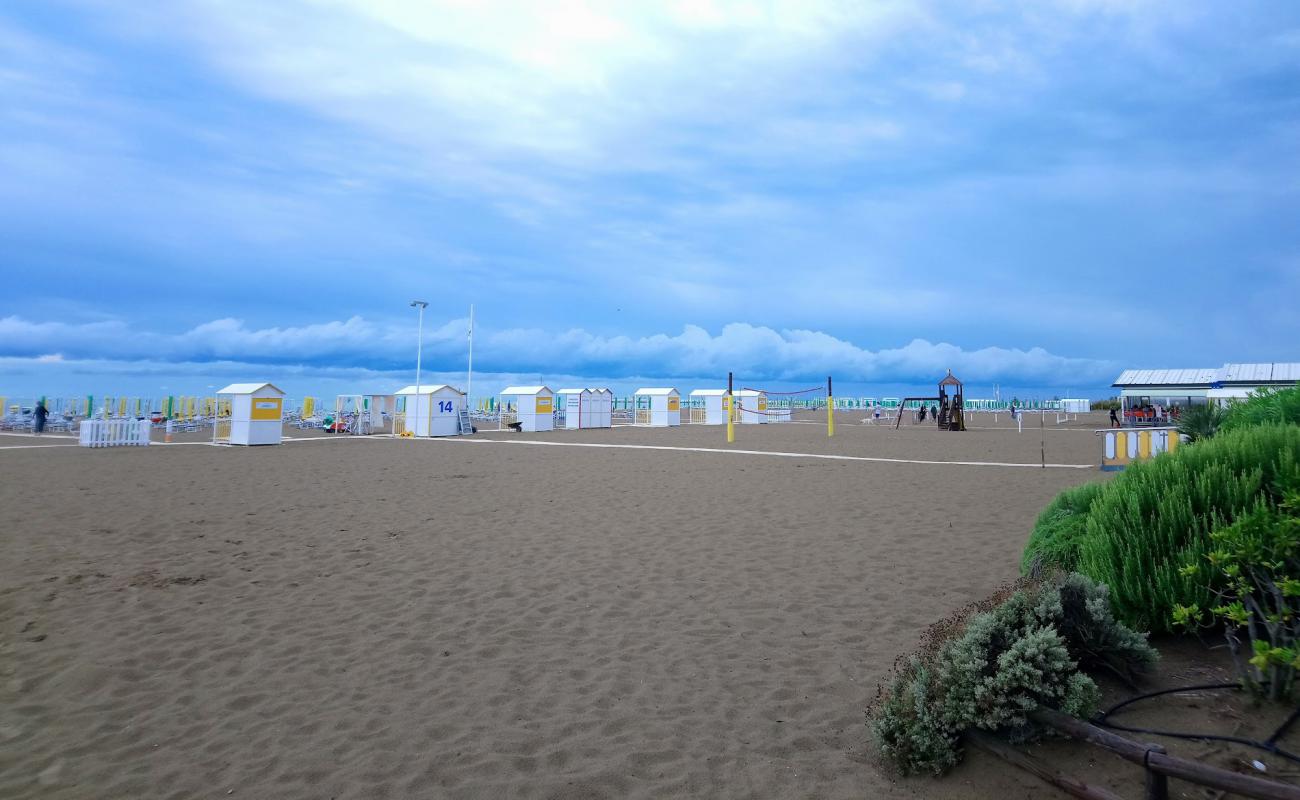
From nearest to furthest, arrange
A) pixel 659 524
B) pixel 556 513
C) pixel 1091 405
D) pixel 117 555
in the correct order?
pixel 117 555, pixel 659 524, pixel 556 513, pixel 1091 405

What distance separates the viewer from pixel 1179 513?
135 inches

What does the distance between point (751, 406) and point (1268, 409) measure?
43825 millimetres

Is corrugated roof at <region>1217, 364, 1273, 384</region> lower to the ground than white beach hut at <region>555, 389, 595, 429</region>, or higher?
higher

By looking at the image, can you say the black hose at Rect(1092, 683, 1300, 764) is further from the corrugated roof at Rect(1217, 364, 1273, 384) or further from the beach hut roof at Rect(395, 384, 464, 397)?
the corrugated roof at Rect(1217, 364, 1273, 384)

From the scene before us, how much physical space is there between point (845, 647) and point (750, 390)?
43.6 metres

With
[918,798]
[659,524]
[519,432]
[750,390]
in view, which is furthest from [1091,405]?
[918,798]

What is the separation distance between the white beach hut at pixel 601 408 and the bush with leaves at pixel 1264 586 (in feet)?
119

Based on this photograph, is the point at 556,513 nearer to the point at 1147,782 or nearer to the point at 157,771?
the point at 157,771

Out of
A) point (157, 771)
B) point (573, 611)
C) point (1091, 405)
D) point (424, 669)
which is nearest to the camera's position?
point (157, 771)

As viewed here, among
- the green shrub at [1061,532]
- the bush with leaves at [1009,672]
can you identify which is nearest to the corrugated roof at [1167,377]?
the green shrub at [1061,532]

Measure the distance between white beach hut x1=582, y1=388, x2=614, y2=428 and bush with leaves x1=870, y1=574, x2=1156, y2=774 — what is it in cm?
3592

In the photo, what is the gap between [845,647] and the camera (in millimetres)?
4953

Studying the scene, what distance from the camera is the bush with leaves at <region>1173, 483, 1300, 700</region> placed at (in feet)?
8.65

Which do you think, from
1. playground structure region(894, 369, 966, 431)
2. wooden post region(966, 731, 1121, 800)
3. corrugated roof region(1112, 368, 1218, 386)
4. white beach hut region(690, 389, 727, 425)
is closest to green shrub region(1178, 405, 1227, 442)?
wooden post region(966, 731, 1121, 800)
